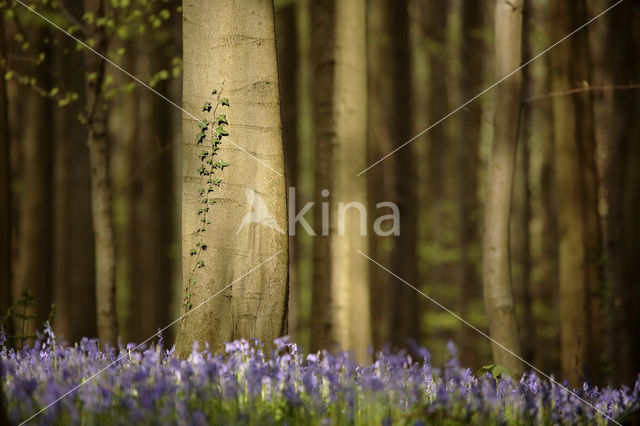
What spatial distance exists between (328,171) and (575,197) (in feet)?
12.3

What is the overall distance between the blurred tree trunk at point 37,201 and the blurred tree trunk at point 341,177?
4796 mm

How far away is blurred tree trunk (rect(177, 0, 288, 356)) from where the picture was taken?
18.4ft

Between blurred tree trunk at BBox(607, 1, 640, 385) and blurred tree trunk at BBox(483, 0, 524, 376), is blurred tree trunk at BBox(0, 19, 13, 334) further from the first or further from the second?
blurred tree trunk at BBox(607, 1, 640, 385)

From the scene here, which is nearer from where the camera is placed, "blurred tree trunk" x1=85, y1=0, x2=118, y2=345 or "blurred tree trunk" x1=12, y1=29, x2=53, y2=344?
"blurred tree trunk" x1=85, y1=0, x2=118, y2=345

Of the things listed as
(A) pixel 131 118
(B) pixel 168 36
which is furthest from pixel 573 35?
(A) pixel 131 118

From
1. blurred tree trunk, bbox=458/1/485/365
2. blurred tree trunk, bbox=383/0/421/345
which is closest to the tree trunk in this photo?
blurred tree trunk, bbox=383/0/421/345

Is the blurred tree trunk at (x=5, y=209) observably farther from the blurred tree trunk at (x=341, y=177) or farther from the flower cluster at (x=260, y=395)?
the flower cluster at (x=260, y=395)

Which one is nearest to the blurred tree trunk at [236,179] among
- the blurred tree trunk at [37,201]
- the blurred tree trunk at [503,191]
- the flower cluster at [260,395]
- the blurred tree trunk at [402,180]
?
the flower cluster at [260,395]

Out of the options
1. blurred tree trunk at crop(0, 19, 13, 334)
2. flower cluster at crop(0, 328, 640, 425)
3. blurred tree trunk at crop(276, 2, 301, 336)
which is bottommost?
flower cluster at crop(0, 328, 640, 425)

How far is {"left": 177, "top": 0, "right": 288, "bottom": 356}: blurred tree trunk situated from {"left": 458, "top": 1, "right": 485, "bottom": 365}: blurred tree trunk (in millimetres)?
11122

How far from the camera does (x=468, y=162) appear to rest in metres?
17.6

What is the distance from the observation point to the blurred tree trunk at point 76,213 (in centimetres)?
1117

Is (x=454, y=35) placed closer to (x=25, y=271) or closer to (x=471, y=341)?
(x=471, y=341)

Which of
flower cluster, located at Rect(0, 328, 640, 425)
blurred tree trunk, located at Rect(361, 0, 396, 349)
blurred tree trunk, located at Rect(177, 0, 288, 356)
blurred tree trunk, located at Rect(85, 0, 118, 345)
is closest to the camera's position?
flower cluster, located at Rect(0, 328, 640, 425)
